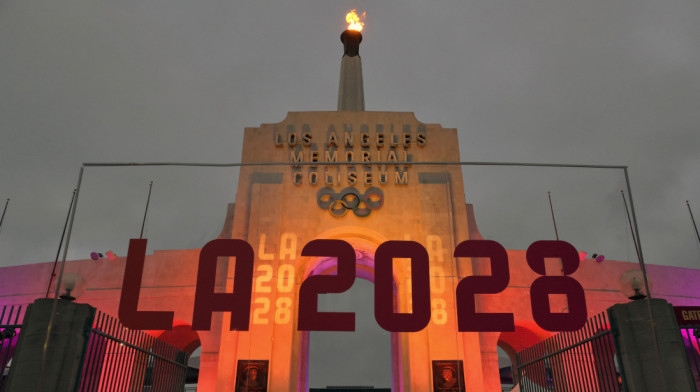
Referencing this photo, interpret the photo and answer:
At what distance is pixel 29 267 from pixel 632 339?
29.7 metres

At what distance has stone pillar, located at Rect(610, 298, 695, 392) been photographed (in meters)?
10.7

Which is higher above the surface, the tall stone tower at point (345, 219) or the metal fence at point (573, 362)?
the tall stone tower at point (345, 219)

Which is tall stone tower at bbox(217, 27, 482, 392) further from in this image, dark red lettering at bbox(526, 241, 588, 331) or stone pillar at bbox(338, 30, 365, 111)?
stone pillar at bbox(338, 30, 365, 111)

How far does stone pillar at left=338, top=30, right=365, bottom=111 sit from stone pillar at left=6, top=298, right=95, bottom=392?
79.6 ft

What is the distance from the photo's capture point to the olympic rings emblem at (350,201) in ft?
83.6

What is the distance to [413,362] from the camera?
904 inches

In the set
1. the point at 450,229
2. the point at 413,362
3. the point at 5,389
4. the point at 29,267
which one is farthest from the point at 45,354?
the point at 29,267

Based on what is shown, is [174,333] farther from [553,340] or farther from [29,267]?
[553,340]

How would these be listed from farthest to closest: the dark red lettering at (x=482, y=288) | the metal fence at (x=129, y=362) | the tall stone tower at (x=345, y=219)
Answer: the tall stone tower at (x=345, y=219)
the dark red lettering at (x=482, y=288)
the metal fence at (x=129, y=362)

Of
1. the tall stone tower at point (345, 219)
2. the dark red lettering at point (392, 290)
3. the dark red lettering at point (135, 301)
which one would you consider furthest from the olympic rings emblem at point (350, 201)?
the dark red lettering at point (135, 301)

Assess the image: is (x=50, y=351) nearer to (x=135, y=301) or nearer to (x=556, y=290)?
(x=135, y=301)

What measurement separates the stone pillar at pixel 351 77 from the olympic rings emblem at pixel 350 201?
941cm

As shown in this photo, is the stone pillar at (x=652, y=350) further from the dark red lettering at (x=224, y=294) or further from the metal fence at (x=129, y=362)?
the metal fence at (x=129, y=362)

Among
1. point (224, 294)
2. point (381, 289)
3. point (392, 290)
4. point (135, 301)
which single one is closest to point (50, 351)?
point (135, 301)
